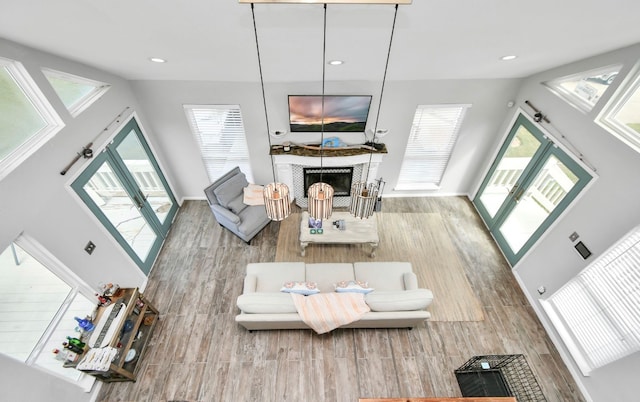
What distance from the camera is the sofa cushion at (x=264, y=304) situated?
349 cm

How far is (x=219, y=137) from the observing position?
529cm

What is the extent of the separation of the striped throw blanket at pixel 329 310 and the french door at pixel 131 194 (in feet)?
9.35

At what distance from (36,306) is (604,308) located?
623 cm

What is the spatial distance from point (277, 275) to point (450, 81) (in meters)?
4.26

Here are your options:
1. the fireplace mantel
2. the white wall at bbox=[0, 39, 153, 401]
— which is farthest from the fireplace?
the white wall at bbox=[0, 39, 153, 401]

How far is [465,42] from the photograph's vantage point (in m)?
2.75

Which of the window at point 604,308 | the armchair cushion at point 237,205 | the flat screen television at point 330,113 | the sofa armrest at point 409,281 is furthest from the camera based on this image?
the armchair cushion at point 237,205

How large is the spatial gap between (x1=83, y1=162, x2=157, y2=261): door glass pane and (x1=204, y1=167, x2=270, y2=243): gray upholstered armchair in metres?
1.16

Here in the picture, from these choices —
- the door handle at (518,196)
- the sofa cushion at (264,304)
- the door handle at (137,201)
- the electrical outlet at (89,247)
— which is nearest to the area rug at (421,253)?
the door handle at (518,196)

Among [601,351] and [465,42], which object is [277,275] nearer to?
[465,42]

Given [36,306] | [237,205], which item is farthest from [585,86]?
[36,306]

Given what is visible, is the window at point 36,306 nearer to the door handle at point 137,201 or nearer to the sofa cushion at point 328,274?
the door handle at point 137,201

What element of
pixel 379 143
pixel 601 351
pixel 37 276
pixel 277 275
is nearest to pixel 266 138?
pixel 379 143

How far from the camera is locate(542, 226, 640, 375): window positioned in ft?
9.48
